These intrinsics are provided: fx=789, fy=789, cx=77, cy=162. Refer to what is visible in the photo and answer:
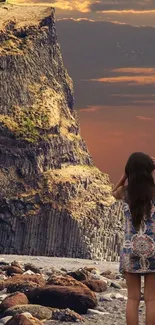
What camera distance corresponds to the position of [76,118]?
8662cm

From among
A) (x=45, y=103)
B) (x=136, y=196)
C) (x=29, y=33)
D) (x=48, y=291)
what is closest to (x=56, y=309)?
(x=48, y=291)

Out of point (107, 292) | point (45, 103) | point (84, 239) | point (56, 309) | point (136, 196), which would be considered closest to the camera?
point (136, 196)

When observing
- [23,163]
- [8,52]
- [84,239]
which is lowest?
[84,239]

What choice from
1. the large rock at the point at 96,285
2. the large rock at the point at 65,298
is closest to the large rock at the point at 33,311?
the large rock at the point at 65,298

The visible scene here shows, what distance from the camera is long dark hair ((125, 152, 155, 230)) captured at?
10500 mm

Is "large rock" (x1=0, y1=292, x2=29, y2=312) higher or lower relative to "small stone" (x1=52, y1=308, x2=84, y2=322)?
higher

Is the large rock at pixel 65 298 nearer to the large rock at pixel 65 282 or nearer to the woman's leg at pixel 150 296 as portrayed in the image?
the large rock at pixel 65 282

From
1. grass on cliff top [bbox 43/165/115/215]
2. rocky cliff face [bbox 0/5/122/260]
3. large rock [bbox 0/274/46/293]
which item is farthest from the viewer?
grass on cliff top [bbox 43/165/115/215]

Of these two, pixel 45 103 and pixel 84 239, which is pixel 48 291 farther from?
pixel 45 103

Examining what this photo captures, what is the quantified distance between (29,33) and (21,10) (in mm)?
2770

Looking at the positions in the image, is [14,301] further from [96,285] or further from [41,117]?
[41,117]

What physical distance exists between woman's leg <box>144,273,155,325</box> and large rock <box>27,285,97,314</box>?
5460mm

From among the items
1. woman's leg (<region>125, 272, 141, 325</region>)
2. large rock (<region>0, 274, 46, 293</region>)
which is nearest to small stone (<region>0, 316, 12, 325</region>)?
large rock (<region>0, 274, 46, 293</region>)

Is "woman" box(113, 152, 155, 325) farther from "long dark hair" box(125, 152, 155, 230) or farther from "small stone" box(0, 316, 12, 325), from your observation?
"small stone" box(0, 316, 12, 325)
